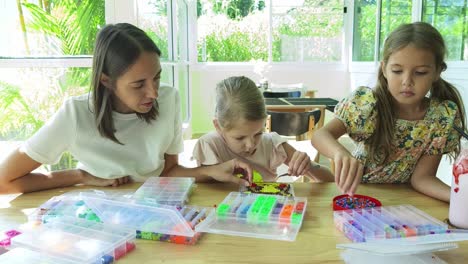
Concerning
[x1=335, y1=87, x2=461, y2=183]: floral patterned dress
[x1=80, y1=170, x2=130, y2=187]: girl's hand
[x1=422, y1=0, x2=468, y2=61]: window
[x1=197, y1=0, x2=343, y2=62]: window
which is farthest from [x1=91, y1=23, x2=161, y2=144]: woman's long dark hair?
[x1=197, y1=0, x2=343, y2=62]: window

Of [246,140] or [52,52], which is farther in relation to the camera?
[52,52]

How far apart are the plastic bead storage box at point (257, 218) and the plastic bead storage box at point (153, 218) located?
30 millimetres

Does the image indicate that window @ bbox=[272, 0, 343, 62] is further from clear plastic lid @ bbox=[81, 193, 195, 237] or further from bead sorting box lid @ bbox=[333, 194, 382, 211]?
clear plastic lid @ bbox=[81, 193, 195, 237]

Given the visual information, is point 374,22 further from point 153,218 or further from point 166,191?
point 153,218

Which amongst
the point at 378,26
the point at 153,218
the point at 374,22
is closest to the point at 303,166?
the point at 153,218

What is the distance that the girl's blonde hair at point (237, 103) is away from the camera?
1.19m

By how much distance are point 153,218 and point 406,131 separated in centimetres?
81

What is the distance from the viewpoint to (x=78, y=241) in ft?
2.17

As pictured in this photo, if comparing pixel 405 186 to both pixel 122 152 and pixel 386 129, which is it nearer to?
pixel 386 129

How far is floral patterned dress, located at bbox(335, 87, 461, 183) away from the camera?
1146mm

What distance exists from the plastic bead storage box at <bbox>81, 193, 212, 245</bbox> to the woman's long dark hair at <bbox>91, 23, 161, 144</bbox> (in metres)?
0.38

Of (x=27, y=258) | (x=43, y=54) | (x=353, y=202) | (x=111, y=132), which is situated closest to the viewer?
(x=27, y=258)

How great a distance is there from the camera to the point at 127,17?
2.26 metres

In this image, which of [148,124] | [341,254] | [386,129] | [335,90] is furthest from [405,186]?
[335,90]
